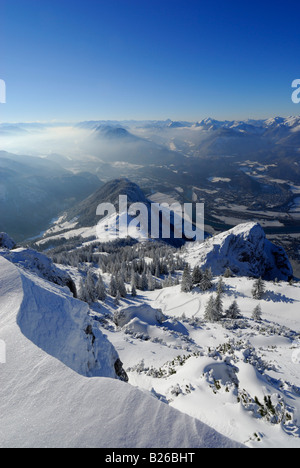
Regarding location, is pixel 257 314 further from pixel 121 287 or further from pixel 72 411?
pixel 72 411

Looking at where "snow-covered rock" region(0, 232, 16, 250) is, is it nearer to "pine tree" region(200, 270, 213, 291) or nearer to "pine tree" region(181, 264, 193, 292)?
"pine tree" region(181, 264, 193, 292)

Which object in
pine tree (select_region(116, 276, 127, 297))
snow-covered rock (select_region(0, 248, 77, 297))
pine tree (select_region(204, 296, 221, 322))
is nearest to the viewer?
snow-covered rock (select_region(0, 248, 77, 297))

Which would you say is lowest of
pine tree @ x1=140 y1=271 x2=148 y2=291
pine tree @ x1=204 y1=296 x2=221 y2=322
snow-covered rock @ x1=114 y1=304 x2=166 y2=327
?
pine tree @ x1=140 y1=271 x2=148 y2=291

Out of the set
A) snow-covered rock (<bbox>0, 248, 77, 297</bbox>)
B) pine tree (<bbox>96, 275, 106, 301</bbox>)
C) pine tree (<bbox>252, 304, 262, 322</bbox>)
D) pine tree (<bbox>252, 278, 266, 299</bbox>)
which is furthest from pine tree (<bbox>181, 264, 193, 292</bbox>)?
snow-covered rock (<bbox>0, 248, 77, 297</bbox>)

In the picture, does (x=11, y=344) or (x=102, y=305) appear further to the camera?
(x=102, y=305)
